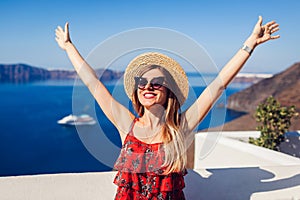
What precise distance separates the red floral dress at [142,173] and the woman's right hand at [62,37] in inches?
21.4

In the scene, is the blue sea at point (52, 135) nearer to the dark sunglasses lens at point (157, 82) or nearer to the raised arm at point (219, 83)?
the raised arm at point (219, 83)

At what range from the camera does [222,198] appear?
74.7 inches

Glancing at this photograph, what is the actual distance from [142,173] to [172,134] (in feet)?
0.71

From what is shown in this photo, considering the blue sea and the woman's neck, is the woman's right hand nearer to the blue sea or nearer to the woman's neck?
the blue sea

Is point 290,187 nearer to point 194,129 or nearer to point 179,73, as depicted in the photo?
point 194,129

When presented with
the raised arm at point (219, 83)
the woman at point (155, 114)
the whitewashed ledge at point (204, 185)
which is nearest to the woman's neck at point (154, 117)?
the woman at point (155, 114)

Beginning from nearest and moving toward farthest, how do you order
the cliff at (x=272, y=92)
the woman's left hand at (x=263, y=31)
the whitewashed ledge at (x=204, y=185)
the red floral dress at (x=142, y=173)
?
the red floral dress at (x=142, y=173), the woman's left hand at (x=263, y=31), the whitewashed ledge at (x=204, y=185), the cliff at (x=272, y=92)

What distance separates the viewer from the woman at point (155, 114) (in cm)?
153

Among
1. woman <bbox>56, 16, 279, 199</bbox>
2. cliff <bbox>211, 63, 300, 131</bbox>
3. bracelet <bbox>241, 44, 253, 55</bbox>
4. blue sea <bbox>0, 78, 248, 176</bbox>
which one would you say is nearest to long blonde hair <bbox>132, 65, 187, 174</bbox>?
woman <bbox>56, 16, 279, 199</bbox>

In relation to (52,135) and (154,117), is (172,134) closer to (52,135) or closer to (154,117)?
(154,117)

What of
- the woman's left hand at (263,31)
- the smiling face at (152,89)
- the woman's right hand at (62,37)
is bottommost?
the smiling face at (152,89)

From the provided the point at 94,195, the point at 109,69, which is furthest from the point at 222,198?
the point at 109,69

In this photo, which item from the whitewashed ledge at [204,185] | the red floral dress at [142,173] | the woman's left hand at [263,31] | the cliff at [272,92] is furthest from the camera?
the cliff at [272,92]

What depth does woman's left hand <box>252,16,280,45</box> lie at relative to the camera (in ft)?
5.36
